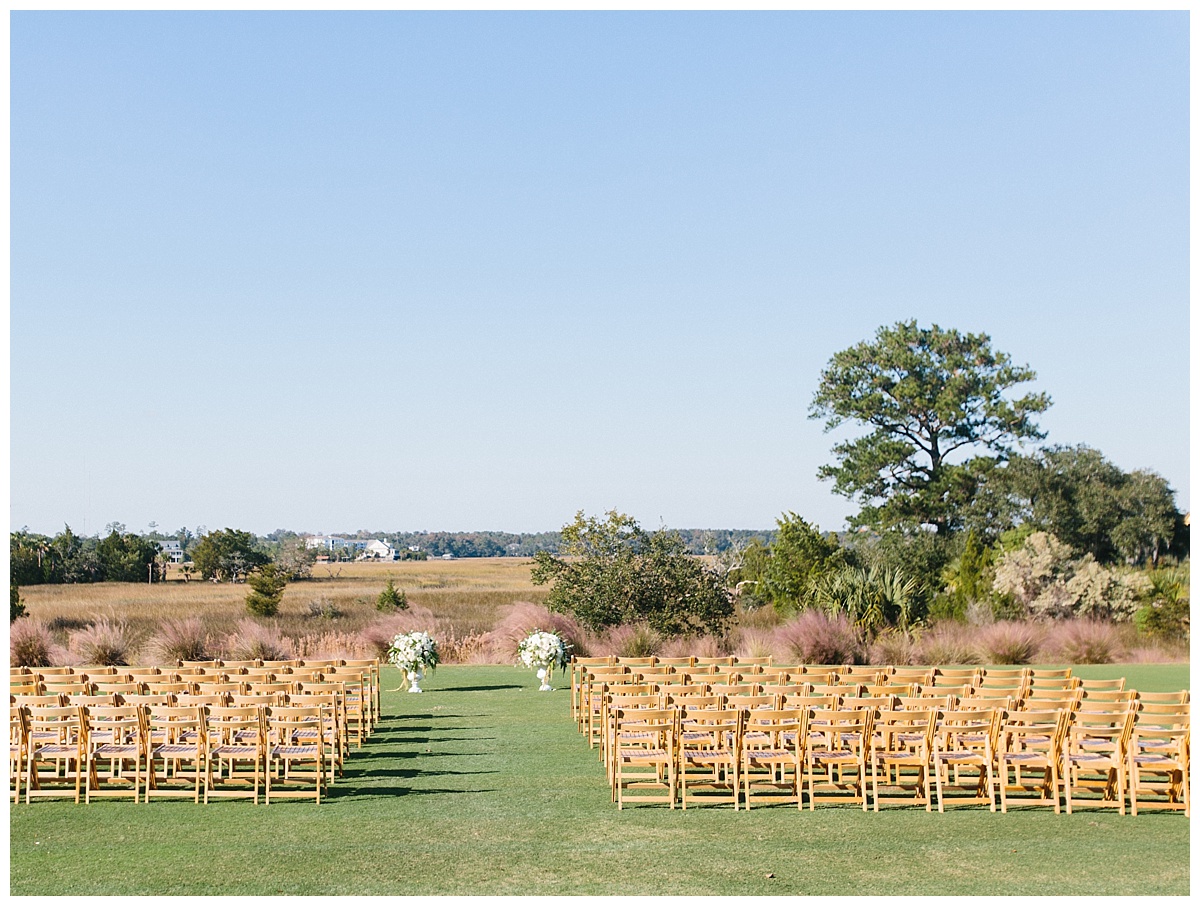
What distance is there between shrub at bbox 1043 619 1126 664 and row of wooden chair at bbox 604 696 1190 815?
14409 mm

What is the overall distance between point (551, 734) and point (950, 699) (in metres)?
5.15

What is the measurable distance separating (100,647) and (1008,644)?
672 inches

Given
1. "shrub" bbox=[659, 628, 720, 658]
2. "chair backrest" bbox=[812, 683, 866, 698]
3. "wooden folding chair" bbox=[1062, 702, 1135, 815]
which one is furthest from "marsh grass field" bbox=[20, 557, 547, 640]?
"wooden folding chair" bbox=[1062, 702, 1135, 815]

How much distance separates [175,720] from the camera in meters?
11.3

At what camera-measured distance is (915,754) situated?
11.0 meters

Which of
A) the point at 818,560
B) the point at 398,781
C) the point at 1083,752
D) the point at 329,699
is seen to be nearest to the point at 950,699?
the point at 1083,752

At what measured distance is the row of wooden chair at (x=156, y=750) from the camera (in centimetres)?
1073

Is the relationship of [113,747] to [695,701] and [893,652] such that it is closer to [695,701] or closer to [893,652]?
[695,701]

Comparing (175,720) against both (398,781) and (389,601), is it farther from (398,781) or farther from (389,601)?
(389,601)

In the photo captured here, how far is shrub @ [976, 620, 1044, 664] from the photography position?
25266 millimetres

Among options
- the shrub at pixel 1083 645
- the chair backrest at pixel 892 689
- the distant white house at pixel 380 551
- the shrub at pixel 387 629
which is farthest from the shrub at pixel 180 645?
the distant white house at pixel 380 551

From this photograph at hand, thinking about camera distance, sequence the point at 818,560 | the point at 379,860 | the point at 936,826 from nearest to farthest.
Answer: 1. the point at 379,860
2. the point at 936,826
3. the point at 818,560

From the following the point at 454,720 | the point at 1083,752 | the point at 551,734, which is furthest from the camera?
the point at 454,720

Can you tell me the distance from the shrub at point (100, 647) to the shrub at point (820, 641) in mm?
12246
